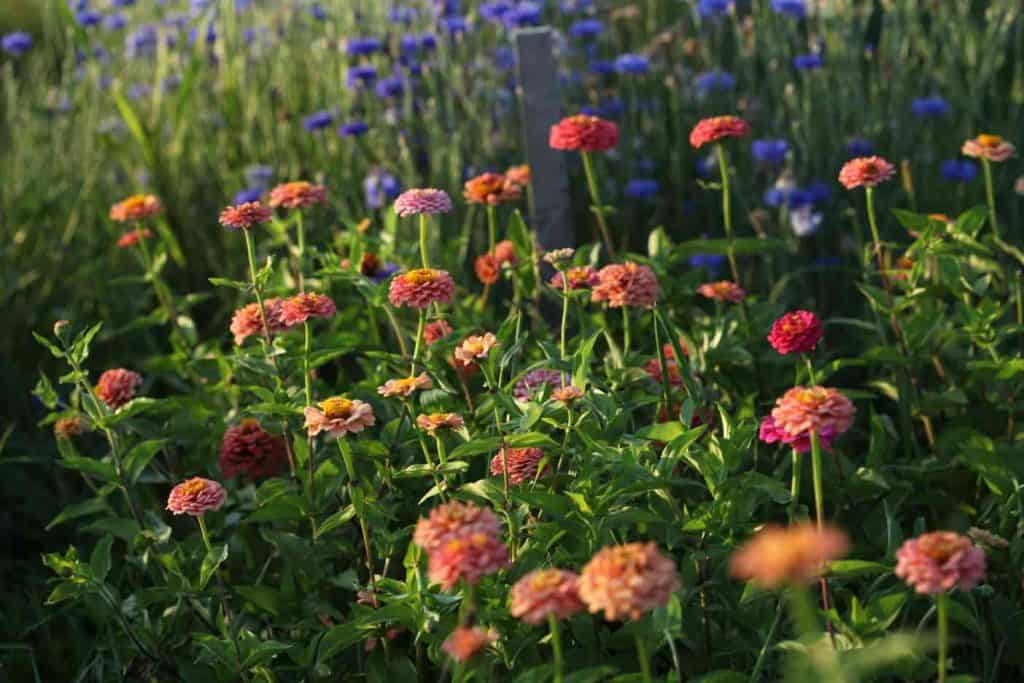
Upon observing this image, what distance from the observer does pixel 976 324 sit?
74.3 inches

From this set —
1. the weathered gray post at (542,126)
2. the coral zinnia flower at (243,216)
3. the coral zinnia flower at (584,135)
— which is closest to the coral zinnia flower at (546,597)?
the coral zinnia flower at (243,216)

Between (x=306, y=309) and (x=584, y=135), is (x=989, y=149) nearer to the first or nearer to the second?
(x=584, y=135)

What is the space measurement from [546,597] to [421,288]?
0.62 m

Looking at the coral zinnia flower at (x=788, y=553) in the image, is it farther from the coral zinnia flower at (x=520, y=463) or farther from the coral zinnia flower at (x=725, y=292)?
the coral zinnia flower at (x=725, y=292)

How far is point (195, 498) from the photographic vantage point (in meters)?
1.50

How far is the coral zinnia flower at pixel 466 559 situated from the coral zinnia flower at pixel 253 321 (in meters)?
0.82

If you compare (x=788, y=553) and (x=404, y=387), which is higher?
(x=788, y=553)

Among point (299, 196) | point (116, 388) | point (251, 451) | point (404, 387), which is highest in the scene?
point (299, 196)

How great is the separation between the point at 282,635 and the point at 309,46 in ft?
9.31

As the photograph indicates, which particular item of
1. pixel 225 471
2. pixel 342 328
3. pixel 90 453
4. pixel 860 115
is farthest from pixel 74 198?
pixel 860 115

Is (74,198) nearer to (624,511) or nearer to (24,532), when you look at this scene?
(24,532)

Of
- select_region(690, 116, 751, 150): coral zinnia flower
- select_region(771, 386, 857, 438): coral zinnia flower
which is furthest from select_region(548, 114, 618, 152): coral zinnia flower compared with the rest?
select_region(771, 386, 857, 438): coral zinnia flower

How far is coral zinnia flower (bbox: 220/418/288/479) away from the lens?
1878mm

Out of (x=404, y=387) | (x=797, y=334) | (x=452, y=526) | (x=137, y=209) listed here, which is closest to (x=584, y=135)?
(x=797, y=334)
